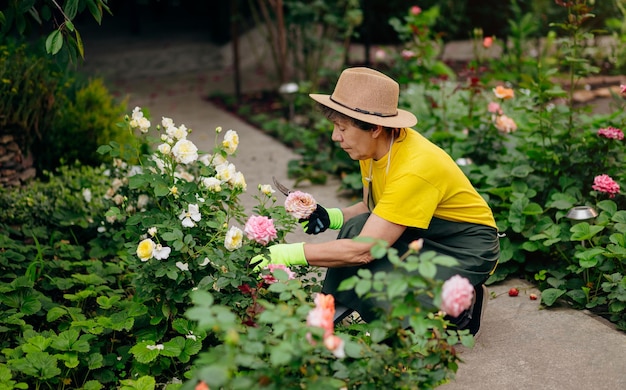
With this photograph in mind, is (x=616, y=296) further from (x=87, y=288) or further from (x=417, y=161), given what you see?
(x=87, y=288)

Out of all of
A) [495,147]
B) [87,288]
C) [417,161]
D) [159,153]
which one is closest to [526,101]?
[495,147]

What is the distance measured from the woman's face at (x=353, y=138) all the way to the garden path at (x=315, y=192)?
2.88ft

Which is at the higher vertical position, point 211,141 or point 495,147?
point 495,147

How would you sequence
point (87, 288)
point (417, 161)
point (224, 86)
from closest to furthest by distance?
point (417, 161)
point (87, 288)
point (224, 86)

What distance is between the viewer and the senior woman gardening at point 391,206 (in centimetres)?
273

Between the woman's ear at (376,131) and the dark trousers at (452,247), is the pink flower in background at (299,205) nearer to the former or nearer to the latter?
the dark trousers at (452,247)

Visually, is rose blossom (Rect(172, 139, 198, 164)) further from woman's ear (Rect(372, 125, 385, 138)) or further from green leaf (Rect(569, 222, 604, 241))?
green leaf (Rect(569, 222, 604, 241))

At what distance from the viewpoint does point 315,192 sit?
16.4ft

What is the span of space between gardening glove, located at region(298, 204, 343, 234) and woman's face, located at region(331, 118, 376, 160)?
0.35m

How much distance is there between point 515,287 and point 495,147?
1246 mm

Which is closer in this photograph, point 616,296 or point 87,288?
point 616,296

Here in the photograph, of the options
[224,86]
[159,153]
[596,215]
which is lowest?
[224,86]

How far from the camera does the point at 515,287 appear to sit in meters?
3.59

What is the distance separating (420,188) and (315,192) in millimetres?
2264
